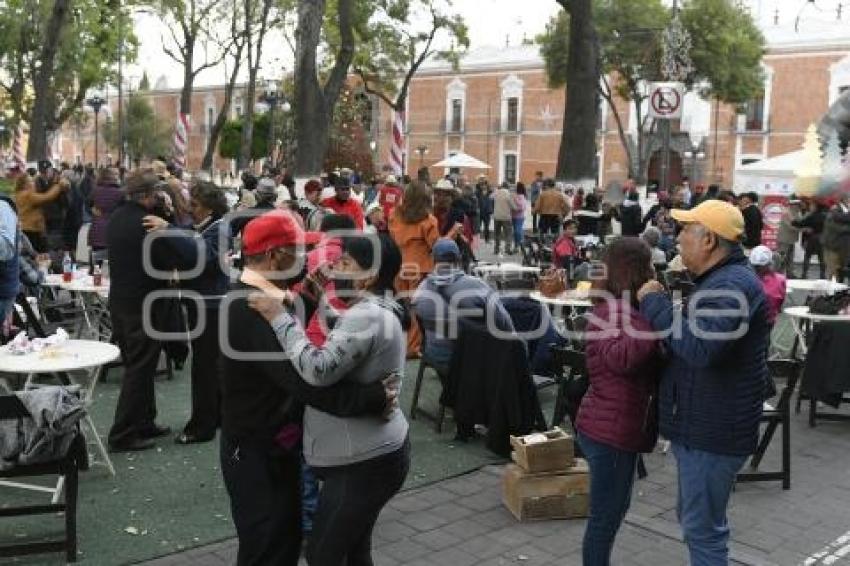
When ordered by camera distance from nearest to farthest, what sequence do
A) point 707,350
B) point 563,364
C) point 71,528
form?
point 707,350, point 71,528, point 563,364

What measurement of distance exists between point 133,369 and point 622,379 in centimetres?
343

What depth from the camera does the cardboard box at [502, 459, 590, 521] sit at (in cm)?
479

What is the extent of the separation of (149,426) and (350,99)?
118 feet

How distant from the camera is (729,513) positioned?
197 inches

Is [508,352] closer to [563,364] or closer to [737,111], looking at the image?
[563,364]

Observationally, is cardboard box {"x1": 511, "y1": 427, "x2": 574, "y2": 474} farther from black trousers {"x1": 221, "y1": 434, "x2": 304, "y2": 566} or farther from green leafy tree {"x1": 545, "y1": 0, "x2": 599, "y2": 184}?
green leafy tree {"x1": 545, "y1": 0, "x2": 599, "y2": 184}

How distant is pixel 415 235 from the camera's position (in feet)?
27.5

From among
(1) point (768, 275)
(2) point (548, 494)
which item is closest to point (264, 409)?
(2) point (548, 494)

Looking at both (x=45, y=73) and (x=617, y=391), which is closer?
(x=617, y=391)

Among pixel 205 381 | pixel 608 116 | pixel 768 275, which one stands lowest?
pixel 205 381

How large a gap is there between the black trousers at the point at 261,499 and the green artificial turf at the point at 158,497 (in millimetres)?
1466

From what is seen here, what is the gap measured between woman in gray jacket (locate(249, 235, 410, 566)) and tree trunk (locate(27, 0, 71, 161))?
680 inches

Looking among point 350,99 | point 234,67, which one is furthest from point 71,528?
point 350,99

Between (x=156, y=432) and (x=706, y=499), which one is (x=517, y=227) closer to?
(x=156, y=432)
